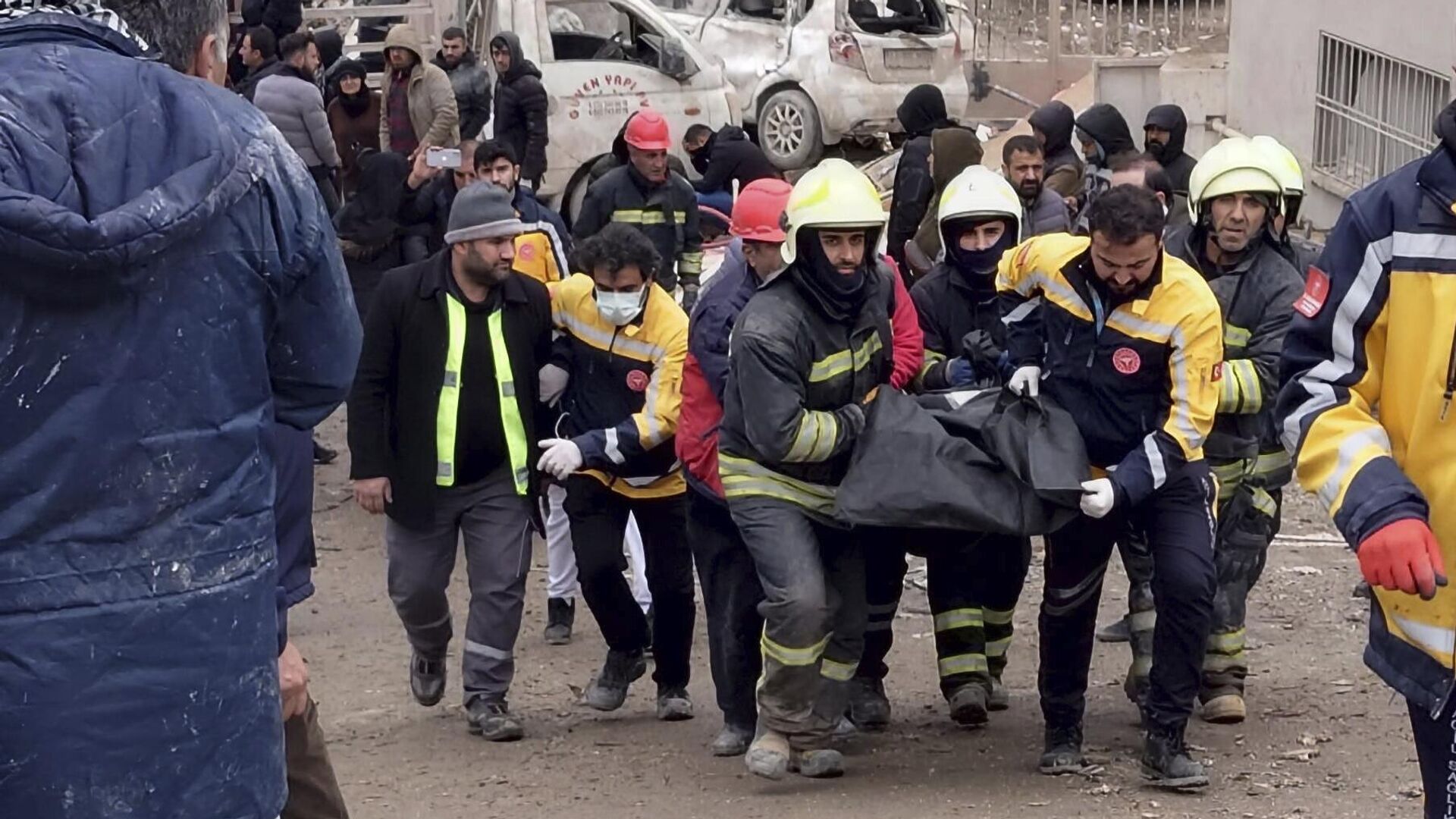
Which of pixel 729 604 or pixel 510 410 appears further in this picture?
pixel 510 410

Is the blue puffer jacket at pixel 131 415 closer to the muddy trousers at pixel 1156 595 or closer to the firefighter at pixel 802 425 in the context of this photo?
the firefighter at pixel 802 425

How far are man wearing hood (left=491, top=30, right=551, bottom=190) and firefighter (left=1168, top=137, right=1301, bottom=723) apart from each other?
9.59 meters

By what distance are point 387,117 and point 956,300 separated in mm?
8361

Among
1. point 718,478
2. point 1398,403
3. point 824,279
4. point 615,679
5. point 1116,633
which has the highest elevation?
point 1398,403

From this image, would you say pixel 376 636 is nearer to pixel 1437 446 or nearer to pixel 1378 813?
pixel 1378 813

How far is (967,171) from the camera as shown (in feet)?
24.2

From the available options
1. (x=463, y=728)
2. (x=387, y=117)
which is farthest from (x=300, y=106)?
(x=463, y=728)

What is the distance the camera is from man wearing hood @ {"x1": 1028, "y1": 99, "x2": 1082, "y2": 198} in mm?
10914

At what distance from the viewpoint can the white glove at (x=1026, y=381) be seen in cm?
646

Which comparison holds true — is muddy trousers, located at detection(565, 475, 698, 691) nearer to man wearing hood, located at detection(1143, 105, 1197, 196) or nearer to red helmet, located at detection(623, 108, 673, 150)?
red helmet, located at detection(623, 108, 673, 150)

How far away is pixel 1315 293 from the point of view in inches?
155

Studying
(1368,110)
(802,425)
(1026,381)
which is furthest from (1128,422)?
(1368,110)

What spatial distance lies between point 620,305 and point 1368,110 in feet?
37.2

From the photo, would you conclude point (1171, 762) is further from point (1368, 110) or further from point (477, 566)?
point (1368, 110)
